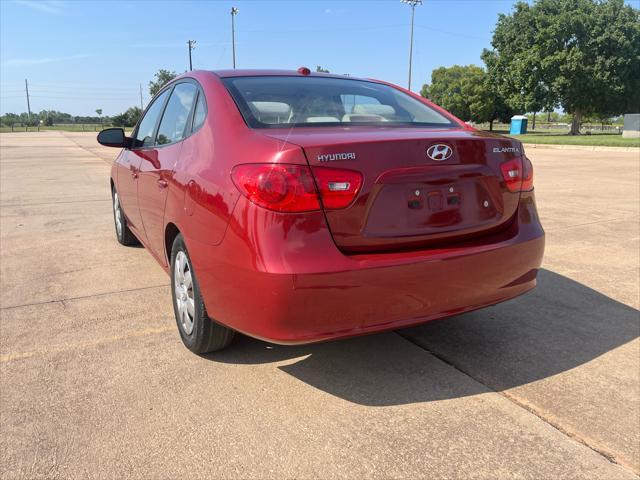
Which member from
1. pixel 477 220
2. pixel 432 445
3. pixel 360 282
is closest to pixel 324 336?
pixel 360 282

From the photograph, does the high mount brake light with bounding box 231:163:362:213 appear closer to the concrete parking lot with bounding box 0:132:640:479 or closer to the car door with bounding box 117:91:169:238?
the concrete parking lot with bounding box 0:132:640:479

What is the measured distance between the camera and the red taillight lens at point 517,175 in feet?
8.67

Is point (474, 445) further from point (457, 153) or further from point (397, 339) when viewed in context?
point (457, 153)

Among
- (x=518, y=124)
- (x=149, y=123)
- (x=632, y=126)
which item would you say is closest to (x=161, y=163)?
(x=149, y=123)

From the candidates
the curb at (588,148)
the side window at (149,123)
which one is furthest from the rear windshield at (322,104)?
the curb at (588,148)

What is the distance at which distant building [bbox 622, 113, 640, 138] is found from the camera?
3884cm

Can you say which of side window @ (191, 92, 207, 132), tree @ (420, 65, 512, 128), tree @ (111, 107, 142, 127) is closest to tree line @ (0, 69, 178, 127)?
tree @ (111, 107, 142, 127)

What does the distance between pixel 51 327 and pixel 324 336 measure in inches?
82.3

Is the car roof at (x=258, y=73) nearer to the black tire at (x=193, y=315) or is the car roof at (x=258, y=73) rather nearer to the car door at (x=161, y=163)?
the car door at (x=161, y=163)

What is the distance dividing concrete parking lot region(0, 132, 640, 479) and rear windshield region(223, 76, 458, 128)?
1.30 m

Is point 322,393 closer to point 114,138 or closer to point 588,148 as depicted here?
point 114,138

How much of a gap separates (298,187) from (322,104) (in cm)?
103

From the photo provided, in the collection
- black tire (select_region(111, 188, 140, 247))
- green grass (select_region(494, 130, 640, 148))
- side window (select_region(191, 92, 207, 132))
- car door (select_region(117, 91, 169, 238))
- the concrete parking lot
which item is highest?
side window (select_region(191, 92, 207, 132))

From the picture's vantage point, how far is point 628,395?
101 inches
